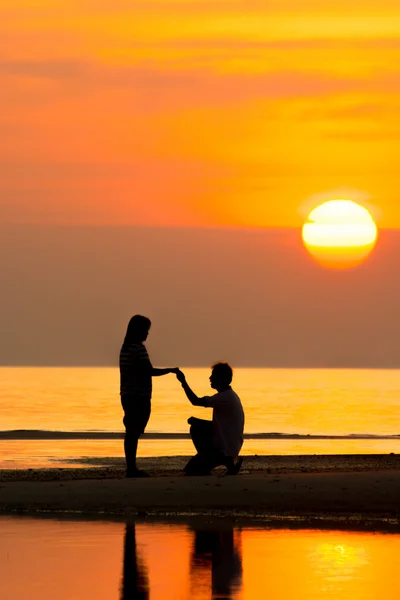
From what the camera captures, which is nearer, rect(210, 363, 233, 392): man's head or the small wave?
rect(210, 363, 233, 392): man's head

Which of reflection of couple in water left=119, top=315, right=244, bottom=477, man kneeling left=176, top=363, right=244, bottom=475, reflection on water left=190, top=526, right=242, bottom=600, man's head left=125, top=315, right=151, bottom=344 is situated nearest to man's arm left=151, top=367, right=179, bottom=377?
reflection of couple in water left=119, top=315, right=244, bottom=477

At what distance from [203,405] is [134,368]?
3.77ft

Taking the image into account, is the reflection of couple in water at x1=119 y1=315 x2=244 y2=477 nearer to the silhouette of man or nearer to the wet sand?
the wet sand

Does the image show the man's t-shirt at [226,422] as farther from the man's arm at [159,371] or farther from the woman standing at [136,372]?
the woman standing at [136,372]

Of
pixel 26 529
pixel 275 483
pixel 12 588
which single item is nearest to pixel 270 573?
pixel 12 588

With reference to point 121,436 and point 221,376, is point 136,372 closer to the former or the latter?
point 221,376

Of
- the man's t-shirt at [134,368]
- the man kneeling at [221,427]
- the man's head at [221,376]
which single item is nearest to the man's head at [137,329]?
the man's t-shirt at [134,368]

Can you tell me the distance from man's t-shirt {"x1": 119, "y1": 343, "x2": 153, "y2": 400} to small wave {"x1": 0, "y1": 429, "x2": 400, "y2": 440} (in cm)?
2219

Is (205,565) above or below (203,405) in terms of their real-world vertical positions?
below

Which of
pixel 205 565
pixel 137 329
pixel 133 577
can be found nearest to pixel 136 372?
pixel 137 329

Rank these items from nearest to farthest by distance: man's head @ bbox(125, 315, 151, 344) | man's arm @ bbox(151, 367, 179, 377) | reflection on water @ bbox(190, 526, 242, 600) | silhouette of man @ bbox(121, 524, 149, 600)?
silhouette of man @ bbox(121, 524, 149, 600)
reflection on water @ bbox(190, 526, 242, 600)
man's arm @ bbox(151, 367, 179, 377)
man's head @ bbox(125, 315, 151, 344)

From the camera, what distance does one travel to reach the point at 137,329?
71.2 feet

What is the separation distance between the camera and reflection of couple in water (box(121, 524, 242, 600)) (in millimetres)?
12656

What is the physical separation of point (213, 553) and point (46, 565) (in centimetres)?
177
